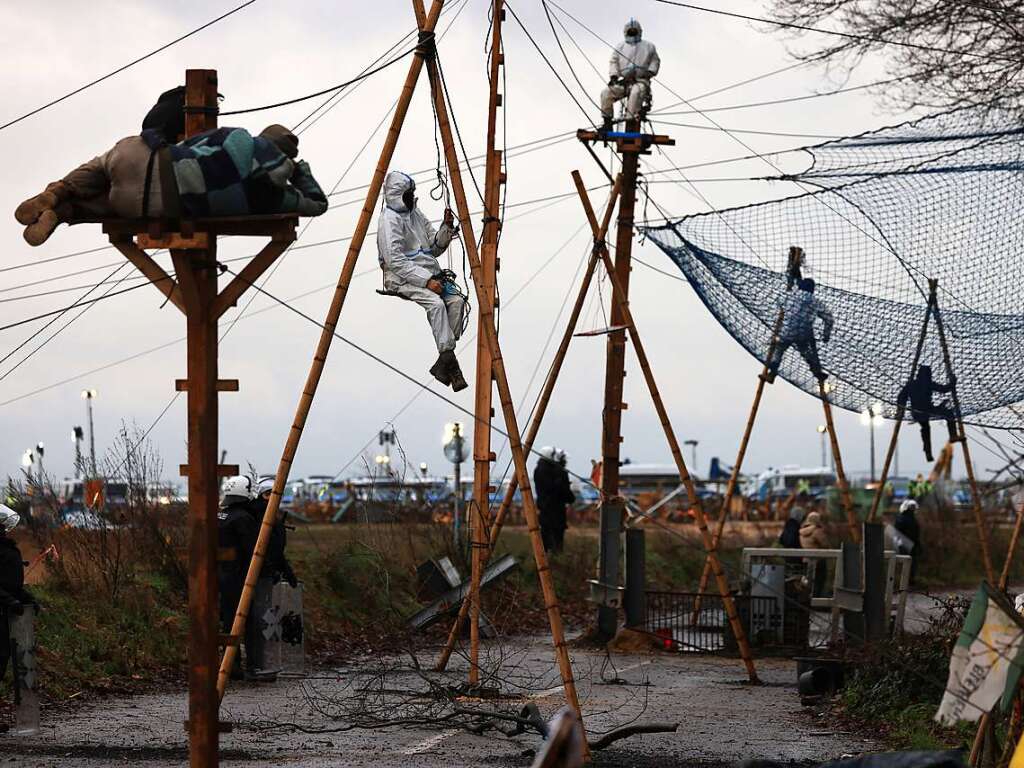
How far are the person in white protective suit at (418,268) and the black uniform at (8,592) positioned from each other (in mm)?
3456

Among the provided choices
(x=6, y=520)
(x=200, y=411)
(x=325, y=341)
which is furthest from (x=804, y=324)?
(x=200, y=411)

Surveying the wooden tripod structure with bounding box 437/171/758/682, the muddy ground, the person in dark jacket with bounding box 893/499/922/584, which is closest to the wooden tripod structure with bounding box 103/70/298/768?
the muddy ground

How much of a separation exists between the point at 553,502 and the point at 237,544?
1218 centimetres

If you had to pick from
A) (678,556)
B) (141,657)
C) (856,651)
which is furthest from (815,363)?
(678,556)

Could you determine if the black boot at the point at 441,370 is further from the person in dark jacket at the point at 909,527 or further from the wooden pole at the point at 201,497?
the person in dark jacket at the point at 909,527

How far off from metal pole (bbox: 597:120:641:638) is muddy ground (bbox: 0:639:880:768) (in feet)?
4.41

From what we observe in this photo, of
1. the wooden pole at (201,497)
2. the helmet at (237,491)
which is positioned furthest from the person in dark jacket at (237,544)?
the wooden pole at (201,497)

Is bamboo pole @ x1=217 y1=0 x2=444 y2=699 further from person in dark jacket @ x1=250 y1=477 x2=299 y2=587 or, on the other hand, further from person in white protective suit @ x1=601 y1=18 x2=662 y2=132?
person in white protective suit @ x1=601 y1=18 x2=662 y2=132

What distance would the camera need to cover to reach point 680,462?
1563 cm

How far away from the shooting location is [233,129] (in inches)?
336

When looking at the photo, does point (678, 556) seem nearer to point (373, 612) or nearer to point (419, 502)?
point (419, 502)

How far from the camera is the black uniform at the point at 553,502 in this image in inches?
1068

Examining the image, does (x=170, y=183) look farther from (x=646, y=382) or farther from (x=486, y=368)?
(x=646, y=382)

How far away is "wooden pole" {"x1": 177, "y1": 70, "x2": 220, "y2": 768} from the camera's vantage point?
8398mm
